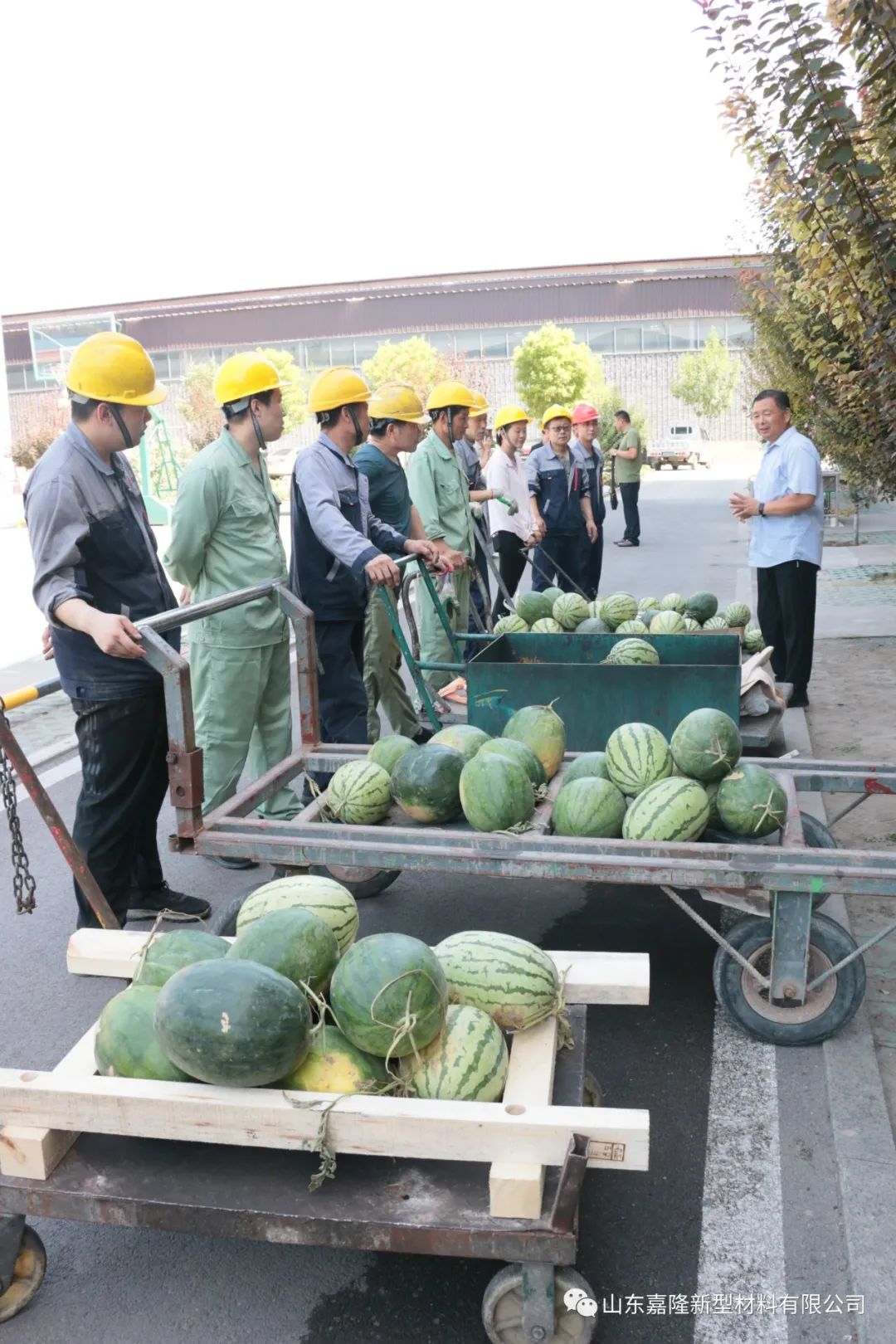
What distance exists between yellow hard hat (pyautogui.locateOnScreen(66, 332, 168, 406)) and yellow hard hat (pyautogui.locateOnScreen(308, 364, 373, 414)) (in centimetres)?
151

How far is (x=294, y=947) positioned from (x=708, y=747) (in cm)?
188

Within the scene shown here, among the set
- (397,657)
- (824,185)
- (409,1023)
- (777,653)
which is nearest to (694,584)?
(777,653)

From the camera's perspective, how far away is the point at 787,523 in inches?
316

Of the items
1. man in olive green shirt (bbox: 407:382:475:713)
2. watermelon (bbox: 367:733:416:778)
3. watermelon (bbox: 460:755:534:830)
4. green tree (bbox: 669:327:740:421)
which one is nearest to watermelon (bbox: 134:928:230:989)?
watermelon (bbox: 460:755:534:830)

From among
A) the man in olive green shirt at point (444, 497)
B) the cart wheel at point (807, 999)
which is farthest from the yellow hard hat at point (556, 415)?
the cart wheel at point (807, 999)

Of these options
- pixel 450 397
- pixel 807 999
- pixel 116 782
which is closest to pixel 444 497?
pixel 450 397

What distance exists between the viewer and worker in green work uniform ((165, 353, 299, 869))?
5391mm

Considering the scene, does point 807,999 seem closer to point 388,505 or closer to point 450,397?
point 388,505

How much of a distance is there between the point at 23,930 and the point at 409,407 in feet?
12.5

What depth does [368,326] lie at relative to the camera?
74.7m

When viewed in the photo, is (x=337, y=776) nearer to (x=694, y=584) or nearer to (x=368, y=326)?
(x=694, y=584)

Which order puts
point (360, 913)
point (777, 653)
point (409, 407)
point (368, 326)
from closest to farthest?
point (360, 913) → point (409, 407) → point (777, 653) → point (368, 326)

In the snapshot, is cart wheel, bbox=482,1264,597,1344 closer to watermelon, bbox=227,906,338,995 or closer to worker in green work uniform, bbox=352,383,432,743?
watermelon, bbox=227,906,338,995

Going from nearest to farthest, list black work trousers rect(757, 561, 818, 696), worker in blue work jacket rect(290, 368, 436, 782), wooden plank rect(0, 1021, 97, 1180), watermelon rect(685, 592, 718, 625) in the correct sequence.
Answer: wooden plank rect(0, 1021, 97, 1180), worker in blue work jacket rect(290, 368, 436, 782), watermelon rect(685, 592, 718, 625), black work trousers rect(757, 561, 818, 696)
